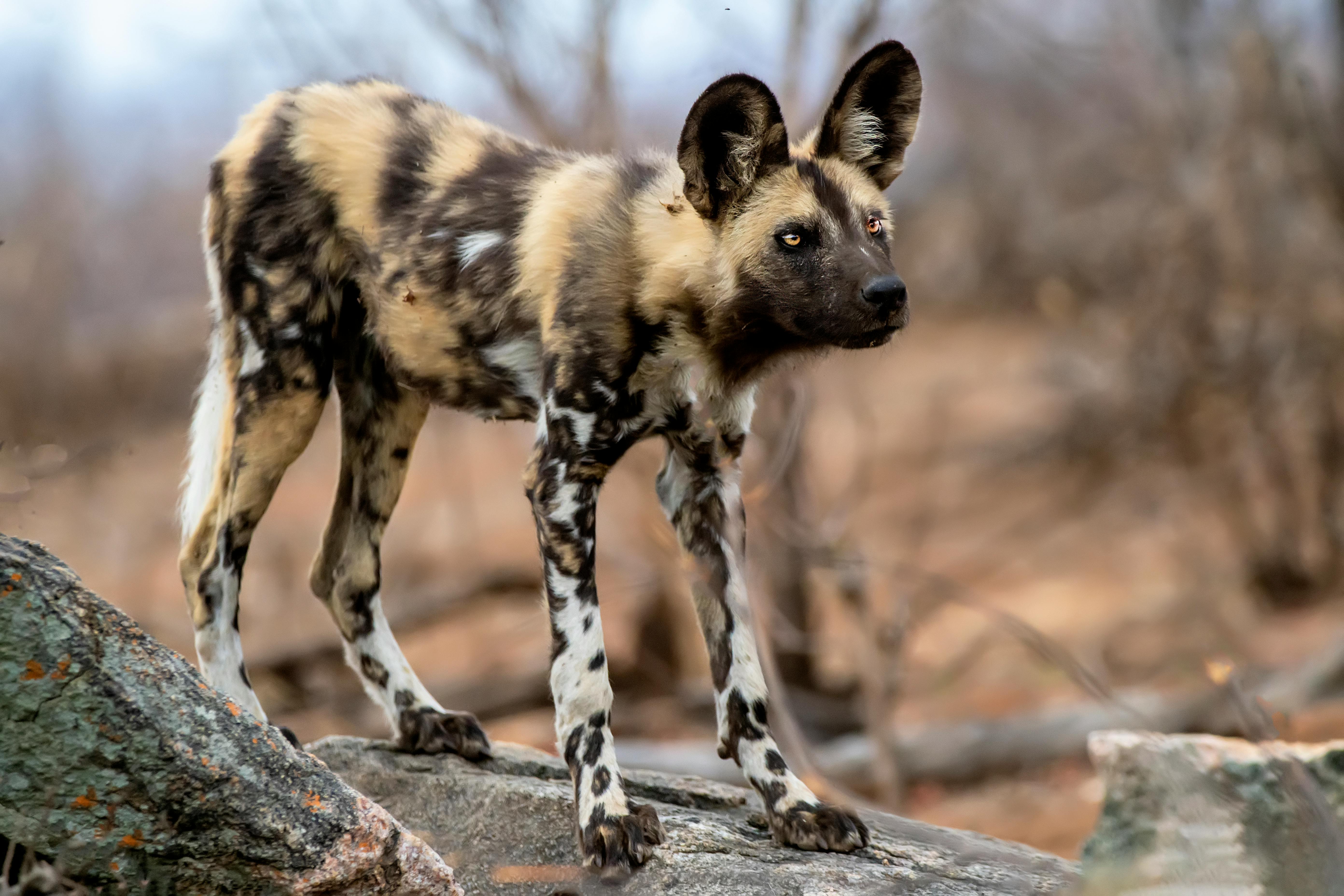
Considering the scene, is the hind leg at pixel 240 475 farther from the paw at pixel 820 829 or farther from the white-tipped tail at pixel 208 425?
the paw at pixel 820 829

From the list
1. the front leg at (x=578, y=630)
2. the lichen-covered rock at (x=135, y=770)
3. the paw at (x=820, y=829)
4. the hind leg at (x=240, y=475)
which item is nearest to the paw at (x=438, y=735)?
the hind leg at (x=240, y=475)

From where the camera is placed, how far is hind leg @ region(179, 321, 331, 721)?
4398 millimetres

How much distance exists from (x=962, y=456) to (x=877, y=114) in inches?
519

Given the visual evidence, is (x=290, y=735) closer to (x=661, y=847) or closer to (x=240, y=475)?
(x=240, y=475)

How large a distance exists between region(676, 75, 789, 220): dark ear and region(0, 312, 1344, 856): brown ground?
8.73 ft

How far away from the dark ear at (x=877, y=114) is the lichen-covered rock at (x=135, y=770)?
7.40 feet

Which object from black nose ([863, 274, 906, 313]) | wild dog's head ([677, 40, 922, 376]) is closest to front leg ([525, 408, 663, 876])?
wild dog's head ([677, 40, 922, 376])

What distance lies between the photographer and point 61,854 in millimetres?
2873

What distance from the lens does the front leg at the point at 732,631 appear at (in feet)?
12.8

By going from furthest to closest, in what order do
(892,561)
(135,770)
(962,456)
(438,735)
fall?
(962,456) < (892,561) < (438,735) < (135,770)

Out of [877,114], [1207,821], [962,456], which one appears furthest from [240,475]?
[962,456]

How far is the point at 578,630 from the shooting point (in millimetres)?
3893

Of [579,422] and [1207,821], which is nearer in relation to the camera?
[1207,821]

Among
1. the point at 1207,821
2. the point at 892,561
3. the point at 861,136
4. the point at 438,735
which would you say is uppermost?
the point at 892,561
